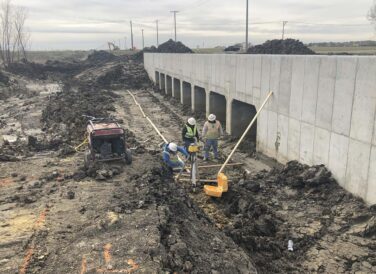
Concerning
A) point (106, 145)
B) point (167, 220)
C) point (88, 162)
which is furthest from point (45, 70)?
point (167, 220)

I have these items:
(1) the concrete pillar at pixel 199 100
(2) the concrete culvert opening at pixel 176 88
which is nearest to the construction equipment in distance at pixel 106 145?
(1) the concrete pillar at pixel 199 100

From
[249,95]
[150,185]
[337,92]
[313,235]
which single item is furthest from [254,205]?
[249,95]

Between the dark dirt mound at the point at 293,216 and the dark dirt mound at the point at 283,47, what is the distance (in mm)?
18196

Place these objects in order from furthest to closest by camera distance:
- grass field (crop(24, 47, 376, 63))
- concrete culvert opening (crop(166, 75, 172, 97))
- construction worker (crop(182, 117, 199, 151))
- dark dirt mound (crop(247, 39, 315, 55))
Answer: grass field (crop(24, 47, 376, 63))
concrete culvert opening (crop(166, 75, 172, 97))
dark dirt mound (crop(247, 39, 315, 55))
construction worker (crop(182, 117, 199, 151))

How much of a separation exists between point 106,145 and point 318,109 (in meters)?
6.28

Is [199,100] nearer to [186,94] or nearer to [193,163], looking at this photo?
[186,94]

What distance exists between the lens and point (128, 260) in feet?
19.9

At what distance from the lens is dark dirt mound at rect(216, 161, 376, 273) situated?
7.29 metres

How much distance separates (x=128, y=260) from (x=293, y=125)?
297 inches

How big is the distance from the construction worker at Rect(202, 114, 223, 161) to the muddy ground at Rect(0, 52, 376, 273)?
4.40 ft

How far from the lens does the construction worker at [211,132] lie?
1306 centimetres

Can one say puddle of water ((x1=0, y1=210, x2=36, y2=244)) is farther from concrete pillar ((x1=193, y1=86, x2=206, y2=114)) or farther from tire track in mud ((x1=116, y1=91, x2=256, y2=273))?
concrete pillar ((x1=193, y1=86, x2=206, y2=114))

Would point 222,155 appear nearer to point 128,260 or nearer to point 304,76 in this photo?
point 304,76

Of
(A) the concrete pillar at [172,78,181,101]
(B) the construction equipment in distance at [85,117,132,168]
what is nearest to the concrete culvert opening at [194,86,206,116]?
(A) the concrete pillar at [172,78,181,101]
